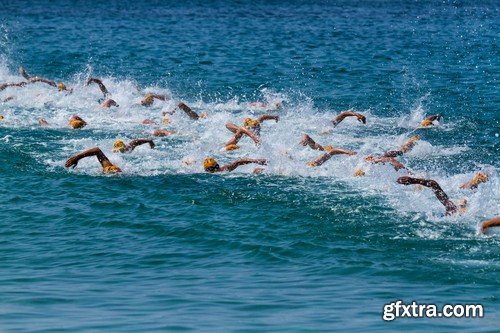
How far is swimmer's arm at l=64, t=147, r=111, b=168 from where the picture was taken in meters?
28.4

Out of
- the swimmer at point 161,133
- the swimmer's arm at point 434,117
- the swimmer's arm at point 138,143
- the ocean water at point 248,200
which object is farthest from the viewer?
the swimmer's arm at point 434,117

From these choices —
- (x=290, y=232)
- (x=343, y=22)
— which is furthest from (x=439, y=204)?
(x=343, y=22)

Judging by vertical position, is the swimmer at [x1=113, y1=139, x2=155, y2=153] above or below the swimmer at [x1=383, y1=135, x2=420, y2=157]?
above

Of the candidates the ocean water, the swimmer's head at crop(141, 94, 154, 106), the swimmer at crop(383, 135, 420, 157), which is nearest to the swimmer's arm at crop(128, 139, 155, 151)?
the ocean water

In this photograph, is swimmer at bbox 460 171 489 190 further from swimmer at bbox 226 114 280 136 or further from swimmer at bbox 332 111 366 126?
swimmer at bbox 332 111 366 126

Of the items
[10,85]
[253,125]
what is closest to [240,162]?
[253,125]

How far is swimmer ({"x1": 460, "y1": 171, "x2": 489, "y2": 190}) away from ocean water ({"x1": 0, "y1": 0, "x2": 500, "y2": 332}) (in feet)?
1.16

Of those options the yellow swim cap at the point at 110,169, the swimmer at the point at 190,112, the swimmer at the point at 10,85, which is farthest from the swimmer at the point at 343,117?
the swimmer at the point at 10,85

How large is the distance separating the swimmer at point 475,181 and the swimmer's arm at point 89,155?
1063 centimetres

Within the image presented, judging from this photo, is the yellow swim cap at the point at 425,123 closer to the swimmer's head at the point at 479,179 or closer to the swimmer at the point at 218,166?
the swimmer's head at the point at 479,179

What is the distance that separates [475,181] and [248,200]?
6467 millimetres

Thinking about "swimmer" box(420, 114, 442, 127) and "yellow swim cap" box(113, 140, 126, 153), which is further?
"swimmer" box(420, 114, 442, 127)

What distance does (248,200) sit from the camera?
85.9 ft

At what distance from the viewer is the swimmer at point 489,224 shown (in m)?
22.0
